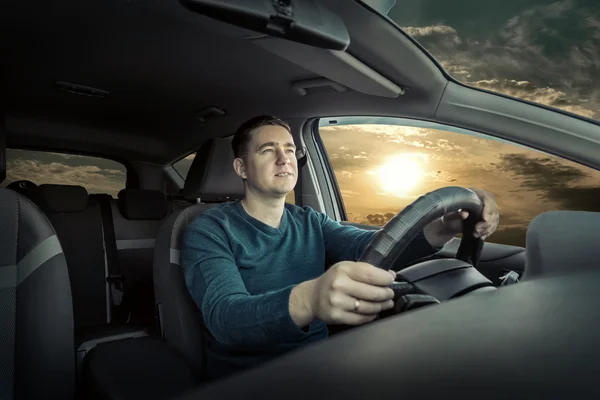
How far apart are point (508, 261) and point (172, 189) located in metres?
3.64

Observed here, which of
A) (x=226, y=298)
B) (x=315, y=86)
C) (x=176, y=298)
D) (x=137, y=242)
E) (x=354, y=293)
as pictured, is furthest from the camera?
(x=137, y=242)

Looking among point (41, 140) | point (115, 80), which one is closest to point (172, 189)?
point (41, 140)

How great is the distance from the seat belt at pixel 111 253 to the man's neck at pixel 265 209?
1.58m

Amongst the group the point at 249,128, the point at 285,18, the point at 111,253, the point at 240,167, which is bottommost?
the point at 111,253

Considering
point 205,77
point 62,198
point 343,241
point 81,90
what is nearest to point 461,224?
point 343,241

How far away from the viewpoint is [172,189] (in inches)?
184

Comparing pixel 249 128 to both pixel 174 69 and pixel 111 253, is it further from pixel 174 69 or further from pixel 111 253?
pixel 111 253

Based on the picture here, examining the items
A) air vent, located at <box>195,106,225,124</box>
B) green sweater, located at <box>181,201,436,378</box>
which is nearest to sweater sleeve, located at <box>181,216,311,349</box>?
green sweater, located at <box>181,201,436,378</box>

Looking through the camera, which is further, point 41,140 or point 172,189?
point 172,189

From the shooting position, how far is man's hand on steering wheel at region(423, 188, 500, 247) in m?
1.00

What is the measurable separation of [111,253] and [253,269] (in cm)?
178

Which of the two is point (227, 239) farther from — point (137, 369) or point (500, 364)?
point (500, 364)

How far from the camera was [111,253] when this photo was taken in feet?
9.04

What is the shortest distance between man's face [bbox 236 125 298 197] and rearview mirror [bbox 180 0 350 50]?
0.34m
